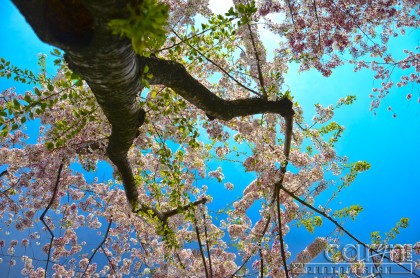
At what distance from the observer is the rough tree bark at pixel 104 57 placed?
155 centimetres

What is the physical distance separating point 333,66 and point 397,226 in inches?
138

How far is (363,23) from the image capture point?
281 inches

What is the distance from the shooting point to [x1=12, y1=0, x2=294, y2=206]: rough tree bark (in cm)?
155

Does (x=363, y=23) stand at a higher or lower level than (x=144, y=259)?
higher

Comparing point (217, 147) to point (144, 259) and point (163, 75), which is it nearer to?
point (163, 75)

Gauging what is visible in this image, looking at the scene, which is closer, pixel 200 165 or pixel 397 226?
pixel 397 226

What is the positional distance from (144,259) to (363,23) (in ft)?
29.4

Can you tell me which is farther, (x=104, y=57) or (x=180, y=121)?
(x=180, y=121)

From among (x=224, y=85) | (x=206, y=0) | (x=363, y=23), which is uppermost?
(x=363, y=23)

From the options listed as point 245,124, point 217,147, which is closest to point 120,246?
point 217,147

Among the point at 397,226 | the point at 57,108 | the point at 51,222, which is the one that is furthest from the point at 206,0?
the point at 51,222

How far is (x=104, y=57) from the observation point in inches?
74.2

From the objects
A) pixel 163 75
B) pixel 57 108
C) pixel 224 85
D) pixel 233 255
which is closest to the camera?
pixel 163 75

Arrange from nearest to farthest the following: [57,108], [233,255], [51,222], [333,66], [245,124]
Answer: [57,108] < [245,124] < [333,66] < [51,222] < [233,255]
